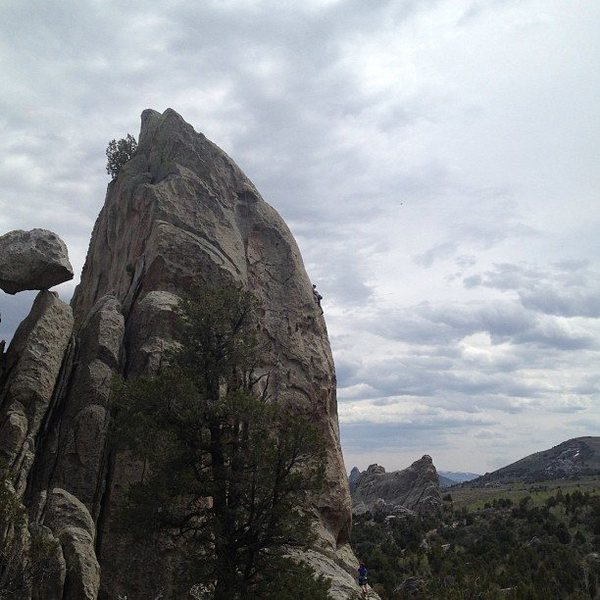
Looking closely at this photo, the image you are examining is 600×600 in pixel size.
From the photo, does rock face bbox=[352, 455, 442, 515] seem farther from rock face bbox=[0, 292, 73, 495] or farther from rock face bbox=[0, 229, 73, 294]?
rock face bbox=[0, 229, 73, 294]

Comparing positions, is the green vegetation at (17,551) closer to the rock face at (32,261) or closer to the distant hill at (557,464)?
the rock face at (32,261)

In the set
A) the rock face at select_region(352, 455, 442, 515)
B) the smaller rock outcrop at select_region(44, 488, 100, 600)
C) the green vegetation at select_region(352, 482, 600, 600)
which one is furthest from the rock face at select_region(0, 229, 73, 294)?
the rock face at select_region(352, 455, 442, 515)

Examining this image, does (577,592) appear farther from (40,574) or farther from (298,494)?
(40,574)

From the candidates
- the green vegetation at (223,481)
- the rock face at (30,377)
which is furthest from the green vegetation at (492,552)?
the rock face at (30,377)

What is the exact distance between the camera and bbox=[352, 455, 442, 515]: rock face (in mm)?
69250

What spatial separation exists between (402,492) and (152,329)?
60193 millimetres

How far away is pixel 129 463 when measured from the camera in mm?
21469

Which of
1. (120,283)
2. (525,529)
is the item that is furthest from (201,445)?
(525,529)

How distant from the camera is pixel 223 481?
17562mm

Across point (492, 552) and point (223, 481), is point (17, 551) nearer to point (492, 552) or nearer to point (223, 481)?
point (223, 481)

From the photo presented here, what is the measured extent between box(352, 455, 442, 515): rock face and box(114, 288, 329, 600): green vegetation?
52400mm

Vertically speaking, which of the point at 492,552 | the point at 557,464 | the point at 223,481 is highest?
the point at 223,481

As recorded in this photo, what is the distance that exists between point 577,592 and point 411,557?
14137 mm

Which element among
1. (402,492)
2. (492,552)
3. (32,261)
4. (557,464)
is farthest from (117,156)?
(557,464)
